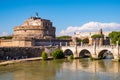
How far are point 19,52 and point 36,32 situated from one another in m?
11.7

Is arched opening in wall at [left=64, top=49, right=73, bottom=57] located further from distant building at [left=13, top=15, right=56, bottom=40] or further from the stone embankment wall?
distant building at [left=13, top=15, right=56, bottom=40]

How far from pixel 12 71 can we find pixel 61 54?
43.6 feet

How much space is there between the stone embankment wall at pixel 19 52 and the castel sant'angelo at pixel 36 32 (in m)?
4.07

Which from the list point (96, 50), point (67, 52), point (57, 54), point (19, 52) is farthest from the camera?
point (67, 52)

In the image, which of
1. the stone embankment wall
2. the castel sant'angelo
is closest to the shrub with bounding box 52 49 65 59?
the stone embankment wall

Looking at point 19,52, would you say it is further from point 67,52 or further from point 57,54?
point 67,52

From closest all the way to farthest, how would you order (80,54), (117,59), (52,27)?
(117,59) < (80,54) < (52,27)

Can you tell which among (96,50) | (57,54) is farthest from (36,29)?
(96,50)

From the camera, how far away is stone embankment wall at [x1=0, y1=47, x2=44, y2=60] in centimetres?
3481

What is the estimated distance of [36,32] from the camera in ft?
158

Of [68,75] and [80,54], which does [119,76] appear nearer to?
[68,75]

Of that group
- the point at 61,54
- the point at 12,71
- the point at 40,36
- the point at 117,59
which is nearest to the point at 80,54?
the point at 61,54

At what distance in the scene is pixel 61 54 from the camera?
37.0 metres

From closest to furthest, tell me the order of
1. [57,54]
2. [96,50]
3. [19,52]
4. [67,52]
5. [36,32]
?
[96,50]
[57,54]
[19,52]
[67,52]
[36,32]
